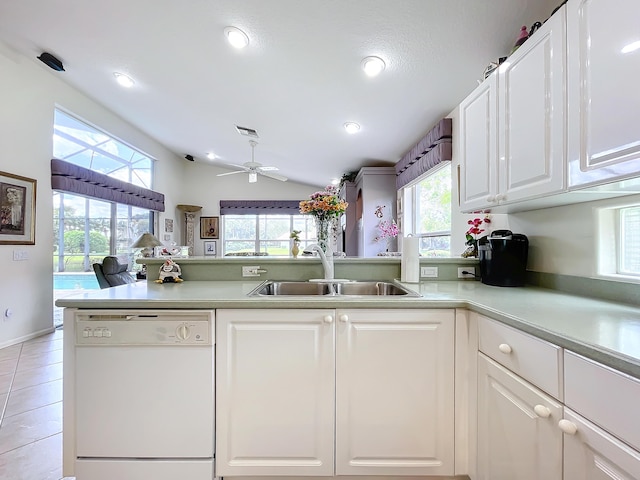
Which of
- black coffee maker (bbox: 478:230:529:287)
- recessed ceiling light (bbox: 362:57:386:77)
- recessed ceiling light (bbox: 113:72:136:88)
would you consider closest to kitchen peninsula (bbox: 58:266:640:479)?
black coffee maker (bbox: 478:230:529:287)

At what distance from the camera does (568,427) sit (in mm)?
781

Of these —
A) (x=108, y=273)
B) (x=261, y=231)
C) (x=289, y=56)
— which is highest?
(x=289, y=56)

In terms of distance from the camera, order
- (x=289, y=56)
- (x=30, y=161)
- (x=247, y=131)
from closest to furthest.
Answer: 1. (x=289, y=56)
2. (x=30, y=161)
3. (x=247, y=131)

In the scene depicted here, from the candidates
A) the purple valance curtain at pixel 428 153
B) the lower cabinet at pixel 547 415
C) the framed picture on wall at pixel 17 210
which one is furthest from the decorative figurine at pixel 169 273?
the framed picture on wall at pixel 17 210

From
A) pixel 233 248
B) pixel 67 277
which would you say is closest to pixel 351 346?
pixel 67 277

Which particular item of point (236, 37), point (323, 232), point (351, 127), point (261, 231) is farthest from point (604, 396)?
point (261, 231)

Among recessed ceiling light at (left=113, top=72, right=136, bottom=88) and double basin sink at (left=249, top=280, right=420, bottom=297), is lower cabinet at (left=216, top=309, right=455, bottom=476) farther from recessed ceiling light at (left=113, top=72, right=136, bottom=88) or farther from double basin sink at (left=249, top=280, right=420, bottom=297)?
recessed ceiling light at (left=113, top=72, right=136, bottom=88)

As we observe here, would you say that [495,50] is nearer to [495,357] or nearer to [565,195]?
[565,195]

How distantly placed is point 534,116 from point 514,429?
119 cm

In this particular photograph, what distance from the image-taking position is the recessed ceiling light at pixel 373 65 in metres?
2.17

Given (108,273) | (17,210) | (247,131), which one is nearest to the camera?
(17,210)

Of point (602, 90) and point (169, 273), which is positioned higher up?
point (602, 90)

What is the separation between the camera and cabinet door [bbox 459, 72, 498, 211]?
4.89ft

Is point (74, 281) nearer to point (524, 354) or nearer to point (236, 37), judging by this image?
point (236, 37)
